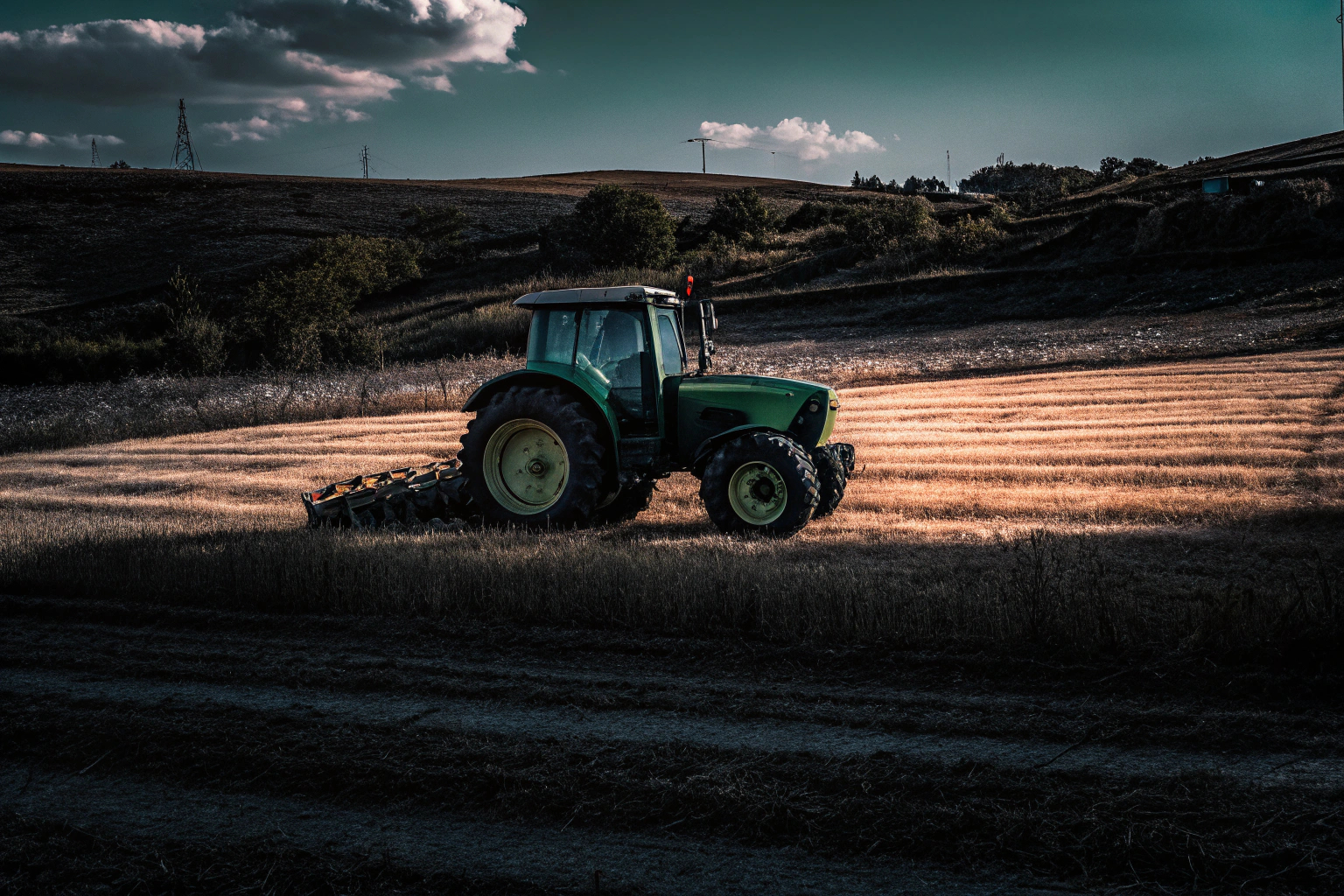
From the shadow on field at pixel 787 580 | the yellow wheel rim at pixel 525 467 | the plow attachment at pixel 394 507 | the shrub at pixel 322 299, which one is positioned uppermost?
the shrub at pixel 322 299

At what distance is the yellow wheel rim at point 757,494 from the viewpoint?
339 inches

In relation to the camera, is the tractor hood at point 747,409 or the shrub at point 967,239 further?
the shrub at point 967,239

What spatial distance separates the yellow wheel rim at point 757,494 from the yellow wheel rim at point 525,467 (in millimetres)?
1775

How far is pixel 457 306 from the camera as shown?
46.1 metres

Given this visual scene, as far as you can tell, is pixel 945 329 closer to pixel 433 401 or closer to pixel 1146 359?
pixel 1146 359

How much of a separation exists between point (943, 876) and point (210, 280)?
58870 mm

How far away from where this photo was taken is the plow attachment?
9.63 meters

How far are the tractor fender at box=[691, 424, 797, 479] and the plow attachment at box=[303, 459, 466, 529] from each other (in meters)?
2.49

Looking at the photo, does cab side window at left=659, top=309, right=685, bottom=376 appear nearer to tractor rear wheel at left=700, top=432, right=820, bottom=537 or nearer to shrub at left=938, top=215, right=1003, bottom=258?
tractor rear wheel at left=700, top=432, right=820, bottom=537

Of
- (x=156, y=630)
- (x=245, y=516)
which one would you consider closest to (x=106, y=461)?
(x=245, y=516)

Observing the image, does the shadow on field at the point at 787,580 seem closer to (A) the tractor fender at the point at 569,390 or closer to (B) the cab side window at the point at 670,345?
(A) the tractor fender at the point at 569,390

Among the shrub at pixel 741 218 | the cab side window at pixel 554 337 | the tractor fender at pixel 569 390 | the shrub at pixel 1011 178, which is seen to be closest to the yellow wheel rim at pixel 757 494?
the tractor fender at pixel 569 390

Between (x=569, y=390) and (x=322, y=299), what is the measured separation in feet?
123

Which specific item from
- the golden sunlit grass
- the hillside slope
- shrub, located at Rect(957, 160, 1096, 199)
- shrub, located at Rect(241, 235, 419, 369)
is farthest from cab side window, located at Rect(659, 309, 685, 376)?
shrub, located at Rect(957, 160, 1096, 199)
